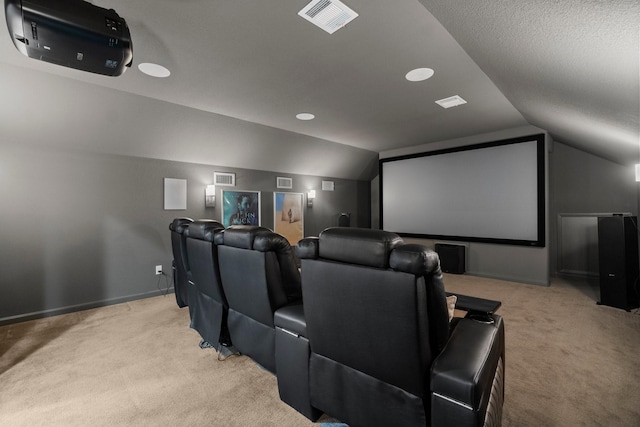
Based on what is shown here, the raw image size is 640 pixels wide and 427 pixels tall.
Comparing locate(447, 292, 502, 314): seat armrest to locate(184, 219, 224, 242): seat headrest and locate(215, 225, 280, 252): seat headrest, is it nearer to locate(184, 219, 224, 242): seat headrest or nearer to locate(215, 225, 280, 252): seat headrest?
locate(215, 225, 280, 252): seat headrest

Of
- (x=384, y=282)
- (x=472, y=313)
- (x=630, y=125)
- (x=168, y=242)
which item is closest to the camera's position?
(x=384, y=282)

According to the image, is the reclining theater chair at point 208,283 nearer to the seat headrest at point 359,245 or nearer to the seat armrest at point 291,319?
the seat armrest at point 291,319

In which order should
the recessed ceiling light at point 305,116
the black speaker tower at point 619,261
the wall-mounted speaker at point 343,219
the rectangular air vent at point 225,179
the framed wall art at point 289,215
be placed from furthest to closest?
the wall-mounted speaker at point 343,219 → the framed wall art at point 289,215 → the rectangular air vent at point 225,179 → the recessed ceiling light at point 305,116 → the black speaker tower at point 619,261

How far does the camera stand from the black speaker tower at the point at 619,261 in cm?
368

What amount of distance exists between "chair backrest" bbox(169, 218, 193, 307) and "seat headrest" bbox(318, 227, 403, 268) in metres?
1.98

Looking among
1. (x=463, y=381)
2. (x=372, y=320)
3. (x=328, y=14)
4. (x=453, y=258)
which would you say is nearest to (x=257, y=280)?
(x=372, y=320)

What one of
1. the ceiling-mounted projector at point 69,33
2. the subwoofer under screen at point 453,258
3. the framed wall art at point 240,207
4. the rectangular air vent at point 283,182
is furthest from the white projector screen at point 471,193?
the ceiling-mounted projector at point 69,33

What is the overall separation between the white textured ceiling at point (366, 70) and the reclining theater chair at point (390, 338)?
1.48 metres

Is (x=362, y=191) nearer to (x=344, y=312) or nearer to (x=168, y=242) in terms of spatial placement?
(x=168, y=242)

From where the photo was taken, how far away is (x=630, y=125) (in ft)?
8.89

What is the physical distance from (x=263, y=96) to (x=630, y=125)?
3.81 metres

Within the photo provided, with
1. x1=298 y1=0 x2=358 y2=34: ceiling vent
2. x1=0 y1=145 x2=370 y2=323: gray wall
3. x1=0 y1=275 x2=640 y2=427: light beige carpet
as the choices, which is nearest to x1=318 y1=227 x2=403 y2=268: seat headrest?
x1=0 y1=275 x2=640 y2=427: light beige carpet

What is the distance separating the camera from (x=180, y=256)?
332cm

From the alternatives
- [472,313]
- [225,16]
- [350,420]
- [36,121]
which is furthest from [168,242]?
[472,313]
